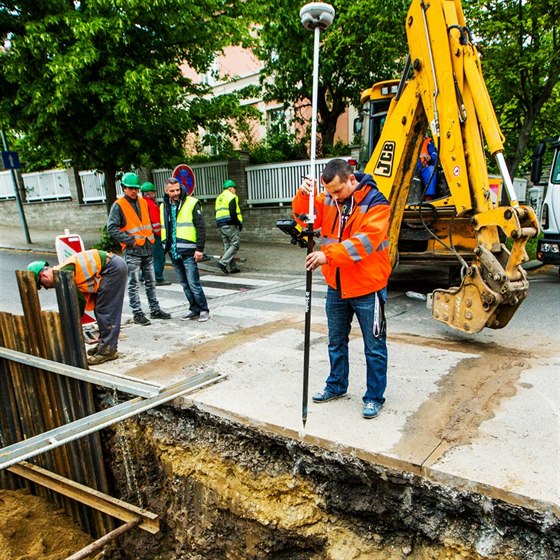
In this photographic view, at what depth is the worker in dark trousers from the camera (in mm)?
4398

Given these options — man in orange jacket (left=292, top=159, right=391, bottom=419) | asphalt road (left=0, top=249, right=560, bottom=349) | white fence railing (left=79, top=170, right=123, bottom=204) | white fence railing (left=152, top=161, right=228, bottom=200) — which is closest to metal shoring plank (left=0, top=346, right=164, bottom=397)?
man in orange jacket (left=292, top=159, right=391, bottom=419)

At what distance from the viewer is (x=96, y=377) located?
379 centimetres

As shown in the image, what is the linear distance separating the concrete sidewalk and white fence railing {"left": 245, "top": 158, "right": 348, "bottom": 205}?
7.74 meters

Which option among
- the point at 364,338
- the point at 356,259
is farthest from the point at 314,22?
the point at 364,338

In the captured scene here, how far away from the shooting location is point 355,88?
46.0 ft

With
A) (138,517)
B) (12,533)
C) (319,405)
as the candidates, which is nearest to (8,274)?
(12,533)

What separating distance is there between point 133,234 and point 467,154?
405cm

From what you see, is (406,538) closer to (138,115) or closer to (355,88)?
(138,115)

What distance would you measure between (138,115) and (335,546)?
372 inches

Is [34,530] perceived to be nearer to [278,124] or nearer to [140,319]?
[140,319]

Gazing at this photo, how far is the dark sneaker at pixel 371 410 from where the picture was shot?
3195 mm

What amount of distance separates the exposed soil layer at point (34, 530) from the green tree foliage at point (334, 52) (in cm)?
1096

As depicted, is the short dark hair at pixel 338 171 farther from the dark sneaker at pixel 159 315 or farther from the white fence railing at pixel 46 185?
the white fence railing at pixel 46 185

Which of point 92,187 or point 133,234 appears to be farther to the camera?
point 92,187
